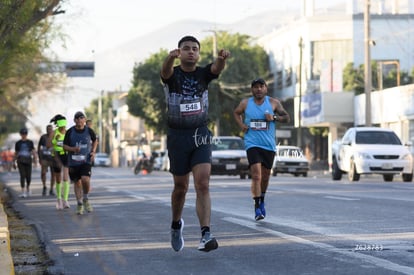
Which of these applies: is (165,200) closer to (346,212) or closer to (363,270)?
(346,212)

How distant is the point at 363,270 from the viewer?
8234 millimetres

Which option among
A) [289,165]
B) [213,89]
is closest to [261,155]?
[289,165]

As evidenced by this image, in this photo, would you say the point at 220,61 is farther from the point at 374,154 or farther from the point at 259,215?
the point at 374,154

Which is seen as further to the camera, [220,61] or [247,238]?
[247,238]

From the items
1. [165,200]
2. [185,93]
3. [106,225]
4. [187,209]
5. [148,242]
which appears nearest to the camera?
[185,93]

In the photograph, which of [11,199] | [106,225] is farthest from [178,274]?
[11,199]

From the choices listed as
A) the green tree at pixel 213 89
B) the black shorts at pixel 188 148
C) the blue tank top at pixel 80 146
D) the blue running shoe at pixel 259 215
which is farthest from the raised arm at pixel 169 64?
the green tree at pixel 213 89

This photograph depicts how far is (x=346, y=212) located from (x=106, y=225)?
3581mm

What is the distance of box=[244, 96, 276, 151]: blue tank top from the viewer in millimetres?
14391

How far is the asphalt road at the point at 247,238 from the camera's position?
29.4ft

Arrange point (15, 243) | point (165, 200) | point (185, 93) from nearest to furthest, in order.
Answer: point (185, 93)
point (15, 243)
point (165, 200)

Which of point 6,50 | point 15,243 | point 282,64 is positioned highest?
point 282,64

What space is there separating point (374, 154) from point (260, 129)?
16851mm

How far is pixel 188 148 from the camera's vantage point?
9.97 metres
